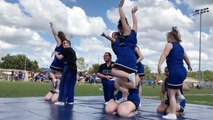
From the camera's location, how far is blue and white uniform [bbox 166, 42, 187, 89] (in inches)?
269

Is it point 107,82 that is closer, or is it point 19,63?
point 107,82

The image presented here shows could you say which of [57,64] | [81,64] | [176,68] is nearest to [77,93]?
[57,64]

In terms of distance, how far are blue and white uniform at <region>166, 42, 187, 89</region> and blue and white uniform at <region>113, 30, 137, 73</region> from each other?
76cm

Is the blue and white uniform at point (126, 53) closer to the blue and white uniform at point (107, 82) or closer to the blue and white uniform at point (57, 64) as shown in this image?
the blue and white uniform at point (107, 82)

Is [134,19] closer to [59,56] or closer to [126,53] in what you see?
[126,53]

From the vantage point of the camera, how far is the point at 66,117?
607 cm

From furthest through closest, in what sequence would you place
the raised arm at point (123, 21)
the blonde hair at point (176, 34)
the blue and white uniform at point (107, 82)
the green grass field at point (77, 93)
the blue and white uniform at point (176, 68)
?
the green grass field at point (77, 93), the blue and white uniform at point (107, 82), the blonde hair at point (176, 34), the blue and white uniform at point (176, 68), the raised arm at point (123, 21)

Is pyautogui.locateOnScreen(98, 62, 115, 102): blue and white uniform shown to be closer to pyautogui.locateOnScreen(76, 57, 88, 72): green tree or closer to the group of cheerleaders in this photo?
the group of cheerleaders

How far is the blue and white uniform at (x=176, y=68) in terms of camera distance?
269 inches

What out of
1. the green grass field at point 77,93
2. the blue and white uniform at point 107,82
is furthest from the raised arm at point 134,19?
the green grass field at point 77,93

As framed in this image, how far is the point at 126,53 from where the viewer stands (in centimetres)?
681

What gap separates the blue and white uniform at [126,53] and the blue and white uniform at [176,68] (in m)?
0.76

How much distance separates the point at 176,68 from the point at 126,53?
1062mm

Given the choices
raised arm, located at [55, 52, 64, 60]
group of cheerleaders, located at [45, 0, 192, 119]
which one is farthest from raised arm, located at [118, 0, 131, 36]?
raised arm, located at [55, 52, 64, 60]
